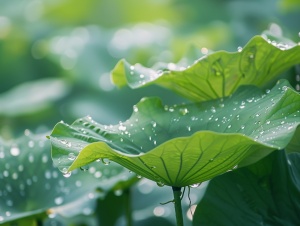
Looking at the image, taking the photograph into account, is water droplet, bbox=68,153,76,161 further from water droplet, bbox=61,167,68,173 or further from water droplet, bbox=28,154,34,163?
water droplet, bbox=28,154,34,163

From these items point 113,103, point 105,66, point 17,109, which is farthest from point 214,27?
point 17,109

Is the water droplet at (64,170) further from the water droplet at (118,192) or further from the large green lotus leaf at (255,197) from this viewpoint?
the water droplet at (118,192)

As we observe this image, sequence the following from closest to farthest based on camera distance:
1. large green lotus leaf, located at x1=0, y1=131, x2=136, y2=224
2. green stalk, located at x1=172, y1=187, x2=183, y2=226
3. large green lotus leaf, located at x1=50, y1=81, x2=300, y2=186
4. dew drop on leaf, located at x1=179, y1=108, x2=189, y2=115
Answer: large green lotus leaf, located at x1=50, y1=81, x2=300, y2=186
green stalk, located at x1=172, y1=187, x2=183, y2=226
dew drop on leaf, located at x1=179, y1=108, x2=189, y2=115
large green lotus leaf, located at x1=0, y1=131, x2=136, y2=224

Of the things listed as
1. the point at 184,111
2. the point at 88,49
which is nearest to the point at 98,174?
Answer: the point at 184,111

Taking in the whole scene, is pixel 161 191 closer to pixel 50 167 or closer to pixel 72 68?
pixel 50 167

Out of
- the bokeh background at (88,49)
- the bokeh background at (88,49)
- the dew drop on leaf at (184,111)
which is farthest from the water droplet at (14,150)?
the bokeh background at (88,49)

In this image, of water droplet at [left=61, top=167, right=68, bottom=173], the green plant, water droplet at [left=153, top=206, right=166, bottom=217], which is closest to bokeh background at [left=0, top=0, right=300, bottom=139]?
water droplet at [left=153, top=206, right=166, bottom=217]
